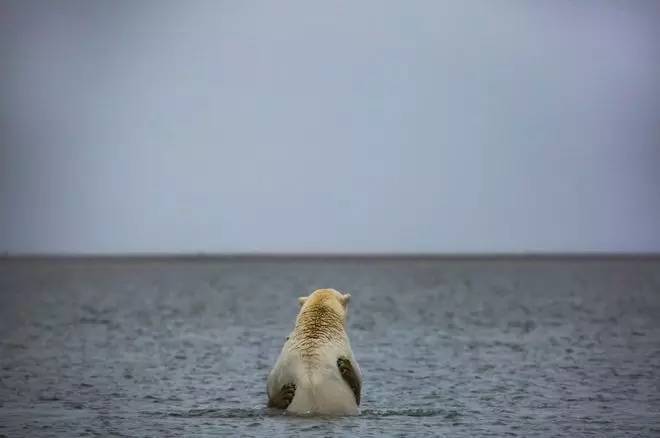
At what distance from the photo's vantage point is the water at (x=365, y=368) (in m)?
18.8

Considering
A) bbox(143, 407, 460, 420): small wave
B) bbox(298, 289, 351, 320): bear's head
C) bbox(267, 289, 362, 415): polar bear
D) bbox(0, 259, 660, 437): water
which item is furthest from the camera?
bbox(143, 407, 460, 420): small wave

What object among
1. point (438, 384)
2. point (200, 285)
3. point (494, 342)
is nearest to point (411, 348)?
point (494, 342)

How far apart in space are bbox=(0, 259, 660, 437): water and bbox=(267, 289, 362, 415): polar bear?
7.3 inches

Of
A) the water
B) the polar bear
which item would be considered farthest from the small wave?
the polar bear

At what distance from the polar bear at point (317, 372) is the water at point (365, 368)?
0.61 feet

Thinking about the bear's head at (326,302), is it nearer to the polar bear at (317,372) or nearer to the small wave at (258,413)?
the polar bear at (317,372)

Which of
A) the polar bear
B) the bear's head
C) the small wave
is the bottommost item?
the small wave

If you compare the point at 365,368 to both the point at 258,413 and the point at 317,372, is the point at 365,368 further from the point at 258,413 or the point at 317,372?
the point at 317,372

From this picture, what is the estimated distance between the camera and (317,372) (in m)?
17.3

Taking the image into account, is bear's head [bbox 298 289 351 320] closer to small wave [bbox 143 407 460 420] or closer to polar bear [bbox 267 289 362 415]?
polar bear [bbox 267 289 362 415]

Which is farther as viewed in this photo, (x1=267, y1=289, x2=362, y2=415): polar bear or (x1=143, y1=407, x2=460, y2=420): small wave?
(x1=143, y1=407, x2=460, y2=420): small wave

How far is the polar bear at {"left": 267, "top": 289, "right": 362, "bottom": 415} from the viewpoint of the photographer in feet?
57.1

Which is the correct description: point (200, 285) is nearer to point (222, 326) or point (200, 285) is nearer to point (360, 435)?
point (222, 326)

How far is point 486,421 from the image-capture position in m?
19.2
